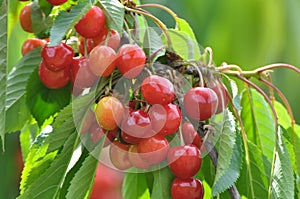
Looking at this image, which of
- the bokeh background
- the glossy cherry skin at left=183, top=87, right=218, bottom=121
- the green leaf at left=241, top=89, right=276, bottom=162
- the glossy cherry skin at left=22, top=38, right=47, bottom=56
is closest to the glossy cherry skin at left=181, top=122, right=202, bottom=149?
the glossy cherry skin at left=183, top=87, right=218, bottom=121

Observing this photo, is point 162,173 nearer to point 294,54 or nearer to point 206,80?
point 206,80

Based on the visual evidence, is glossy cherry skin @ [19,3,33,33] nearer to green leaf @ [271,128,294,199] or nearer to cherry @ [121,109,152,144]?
cherry @ [121,109,152,144]

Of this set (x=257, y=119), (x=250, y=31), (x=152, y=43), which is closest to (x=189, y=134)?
(x=152, y=43)

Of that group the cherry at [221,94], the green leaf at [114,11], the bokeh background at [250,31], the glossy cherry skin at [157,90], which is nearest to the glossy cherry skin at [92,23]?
the green leaf at [114,11]

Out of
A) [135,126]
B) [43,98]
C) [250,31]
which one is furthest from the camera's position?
[250,31]

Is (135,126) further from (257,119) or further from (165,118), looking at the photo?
(257,119)
